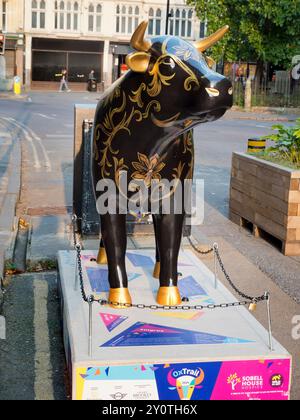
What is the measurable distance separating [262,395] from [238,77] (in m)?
34.9

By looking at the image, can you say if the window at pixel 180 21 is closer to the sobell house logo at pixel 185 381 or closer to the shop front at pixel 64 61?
the shop front at pixel 64 61

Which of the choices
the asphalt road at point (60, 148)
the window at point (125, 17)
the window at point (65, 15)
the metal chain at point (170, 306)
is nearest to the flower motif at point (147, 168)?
the metal chain at point (170, 306)

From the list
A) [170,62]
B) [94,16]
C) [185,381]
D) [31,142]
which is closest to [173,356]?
[185,381]

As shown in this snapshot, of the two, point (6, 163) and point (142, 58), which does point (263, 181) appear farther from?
point (6, 163)

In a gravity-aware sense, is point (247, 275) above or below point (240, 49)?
below

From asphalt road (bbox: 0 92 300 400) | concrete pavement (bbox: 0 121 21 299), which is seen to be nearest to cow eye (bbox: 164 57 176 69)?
asphalt road (bbox: 0 92 300 400)

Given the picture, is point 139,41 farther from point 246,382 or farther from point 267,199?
point 267,199

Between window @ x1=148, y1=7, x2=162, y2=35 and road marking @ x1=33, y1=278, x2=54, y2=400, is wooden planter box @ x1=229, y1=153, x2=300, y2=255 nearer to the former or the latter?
road marking @ x1=33, y1=278, x2=54, y2=400

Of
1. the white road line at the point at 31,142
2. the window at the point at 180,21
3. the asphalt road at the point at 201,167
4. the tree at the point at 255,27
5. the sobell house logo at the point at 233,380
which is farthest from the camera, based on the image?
the window at the point at 180,21

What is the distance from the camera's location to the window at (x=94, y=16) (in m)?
44.2

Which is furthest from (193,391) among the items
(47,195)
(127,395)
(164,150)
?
(47,195)

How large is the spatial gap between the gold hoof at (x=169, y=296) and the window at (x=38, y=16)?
41.8m

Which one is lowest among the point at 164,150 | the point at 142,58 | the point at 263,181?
the point at 263,181

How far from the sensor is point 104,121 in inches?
175
